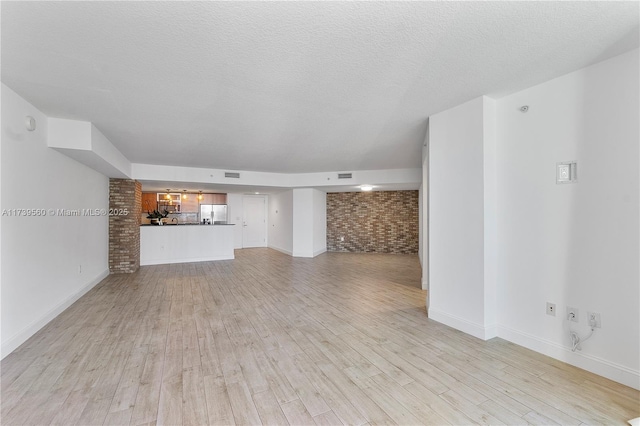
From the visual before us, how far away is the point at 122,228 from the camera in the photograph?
601 centimetres

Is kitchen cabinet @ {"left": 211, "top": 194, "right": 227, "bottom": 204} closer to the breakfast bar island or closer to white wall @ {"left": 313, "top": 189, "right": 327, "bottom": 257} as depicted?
the breakfast bar island

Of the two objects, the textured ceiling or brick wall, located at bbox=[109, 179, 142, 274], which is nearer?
the textured ceiling

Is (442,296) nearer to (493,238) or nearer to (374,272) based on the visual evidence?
(493,238)

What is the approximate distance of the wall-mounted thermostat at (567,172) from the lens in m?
2.36

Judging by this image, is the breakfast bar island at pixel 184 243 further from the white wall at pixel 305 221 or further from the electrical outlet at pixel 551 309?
the electrical outlet at pixel 551 309

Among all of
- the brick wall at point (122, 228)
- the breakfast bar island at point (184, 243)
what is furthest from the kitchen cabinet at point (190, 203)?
the brick wall at point (122, 228)

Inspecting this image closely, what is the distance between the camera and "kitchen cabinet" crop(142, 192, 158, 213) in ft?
34.0

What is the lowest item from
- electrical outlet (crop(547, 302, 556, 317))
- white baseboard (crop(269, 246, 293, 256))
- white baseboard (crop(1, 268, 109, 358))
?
white baseboard (crop(269, 246, 293, 256))

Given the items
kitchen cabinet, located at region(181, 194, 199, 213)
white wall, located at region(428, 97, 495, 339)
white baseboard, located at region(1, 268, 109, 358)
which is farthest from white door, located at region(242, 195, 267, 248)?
white wall, located at region(428, 97, 495, 339)

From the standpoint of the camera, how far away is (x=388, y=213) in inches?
376

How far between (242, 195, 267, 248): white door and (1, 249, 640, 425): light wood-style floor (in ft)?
22.7

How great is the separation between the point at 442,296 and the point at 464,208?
109cm

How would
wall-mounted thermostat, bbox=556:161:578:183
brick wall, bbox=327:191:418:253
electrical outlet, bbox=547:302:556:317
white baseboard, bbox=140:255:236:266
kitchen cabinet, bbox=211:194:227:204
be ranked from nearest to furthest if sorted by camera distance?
wall-mounted thermostat, bbox=556:161:578:183, electrical outlet, bbox=547:302:556:317, white baseboard, bbox=140:255:236:266, brick wall, bbox=327:191:418:253, kitchen cabinet, bbox=211:194:227:204

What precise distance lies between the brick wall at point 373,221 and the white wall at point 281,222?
5.50 ft
